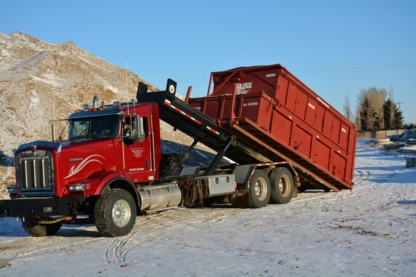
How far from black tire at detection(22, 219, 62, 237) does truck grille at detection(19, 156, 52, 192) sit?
37.8 inches

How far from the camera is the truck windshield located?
11.8m

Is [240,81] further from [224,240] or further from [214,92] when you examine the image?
[224,240]

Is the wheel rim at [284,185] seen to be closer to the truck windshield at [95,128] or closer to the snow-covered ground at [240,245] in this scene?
the snow-covered ground at [240,245]

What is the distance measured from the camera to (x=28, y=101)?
27734 millimetres

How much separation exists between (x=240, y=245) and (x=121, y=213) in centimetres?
297

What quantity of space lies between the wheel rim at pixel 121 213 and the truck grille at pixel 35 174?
1.39 metres

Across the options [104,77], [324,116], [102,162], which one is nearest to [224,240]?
[102,162]

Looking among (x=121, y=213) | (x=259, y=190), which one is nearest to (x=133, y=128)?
(x=121, y=213)

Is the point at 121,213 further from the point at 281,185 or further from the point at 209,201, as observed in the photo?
the point at 281,185

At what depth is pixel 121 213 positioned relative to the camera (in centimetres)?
1095

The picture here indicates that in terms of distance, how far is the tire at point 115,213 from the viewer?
34.4ft

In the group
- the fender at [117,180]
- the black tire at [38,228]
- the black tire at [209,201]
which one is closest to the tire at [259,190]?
the black tire at [209,201]

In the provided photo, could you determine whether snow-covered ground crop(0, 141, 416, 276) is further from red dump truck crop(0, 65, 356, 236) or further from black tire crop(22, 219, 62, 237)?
red dump truck crop(0, 65, 356, 236)

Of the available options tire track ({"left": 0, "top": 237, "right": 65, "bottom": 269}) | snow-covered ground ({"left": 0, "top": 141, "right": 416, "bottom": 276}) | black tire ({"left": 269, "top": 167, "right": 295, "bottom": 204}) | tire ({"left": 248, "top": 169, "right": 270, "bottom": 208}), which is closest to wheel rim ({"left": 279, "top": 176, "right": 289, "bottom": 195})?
black tire ({"left": 269, "top": 167, "right": 295, "bottom": 204})
